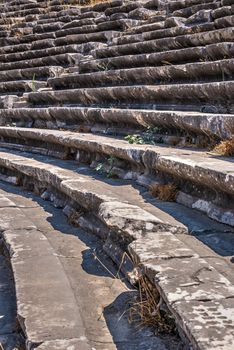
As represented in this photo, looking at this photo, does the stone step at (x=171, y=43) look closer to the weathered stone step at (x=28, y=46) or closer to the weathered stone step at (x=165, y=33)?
the weathered stone step at (x=165, y=33)

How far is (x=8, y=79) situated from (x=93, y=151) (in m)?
5.83

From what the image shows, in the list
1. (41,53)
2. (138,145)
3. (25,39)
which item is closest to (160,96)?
(138,145)

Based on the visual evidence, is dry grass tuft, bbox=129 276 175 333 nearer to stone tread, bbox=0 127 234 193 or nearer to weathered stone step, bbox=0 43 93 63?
stone tread, bbox=0 127 234 193

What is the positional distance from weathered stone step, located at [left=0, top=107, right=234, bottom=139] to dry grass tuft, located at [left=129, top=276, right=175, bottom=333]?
1.93 m

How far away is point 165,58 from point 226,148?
2.99 metres

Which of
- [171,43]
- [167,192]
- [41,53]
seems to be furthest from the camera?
[41,53]

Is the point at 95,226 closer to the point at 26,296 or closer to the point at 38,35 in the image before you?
the point at 26,296

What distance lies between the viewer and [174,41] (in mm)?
7293

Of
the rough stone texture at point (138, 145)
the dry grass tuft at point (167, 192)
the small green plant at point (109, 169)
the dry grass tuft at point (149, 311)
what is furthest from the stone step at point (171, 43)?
the dry grass tuft at point (149, 311)

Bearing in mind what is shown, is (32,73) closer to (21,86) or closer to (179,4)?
(21,86)

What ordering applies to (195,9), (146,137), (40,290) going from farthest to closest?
(195,9) → (146,137) → (40,290)

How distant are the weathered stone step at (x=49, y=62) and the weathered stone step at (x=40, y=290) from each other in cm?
646

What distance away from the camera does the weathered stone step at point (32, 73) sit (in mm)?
9953

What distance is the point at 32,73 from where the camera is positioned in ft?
34.0
